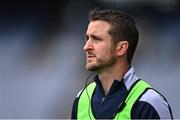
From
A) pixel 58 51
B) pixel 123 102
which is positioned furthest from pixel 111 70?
pixel 58 51

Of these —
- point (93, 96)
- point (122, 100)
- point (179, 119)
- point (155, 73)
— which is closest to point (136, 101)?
point (122, 100)

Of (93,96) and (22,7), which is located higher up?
(93,96)

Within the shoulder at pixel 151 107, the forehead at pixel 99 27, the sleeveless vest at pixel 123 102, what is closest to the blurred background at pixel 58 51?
the sleeveless vest at pixel 123 102

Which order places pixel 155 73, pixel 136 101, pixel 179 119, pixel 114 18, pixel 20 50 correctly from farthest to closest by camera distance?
pixel 20 50 → pixel 155 73 → pixel 179 119 → pixel 114 18 → pixel 136 101

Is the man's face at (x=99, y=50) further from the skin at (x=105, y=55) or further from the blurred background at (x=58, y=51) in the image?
the blurred background at (x=58, y=51)

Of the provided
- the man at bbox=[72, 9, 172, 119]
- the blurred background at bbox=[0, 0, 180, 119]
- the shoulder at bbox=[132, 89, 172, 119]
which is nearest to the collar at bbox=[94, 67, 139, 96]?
the man at bbox=[72, 9, 172, 119]

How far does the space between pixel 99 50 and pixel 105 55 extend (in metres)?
0.03

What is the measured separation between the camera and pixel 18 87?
6309 mm

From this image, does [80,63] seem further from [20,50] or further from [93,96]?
[93,96]

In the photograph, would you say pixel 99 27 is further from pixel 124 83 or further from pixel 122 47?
pixel 124 83

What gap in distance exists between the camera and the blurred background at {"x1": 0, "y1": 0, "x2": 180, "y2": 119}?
5.98 meters

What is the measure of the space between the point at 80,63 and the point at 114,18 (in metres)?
3.55

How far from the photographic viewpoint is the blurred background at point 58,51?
598 centimetres

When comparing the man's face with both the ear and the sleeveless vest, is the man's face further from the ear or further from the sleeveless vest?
the sleeveless vest
